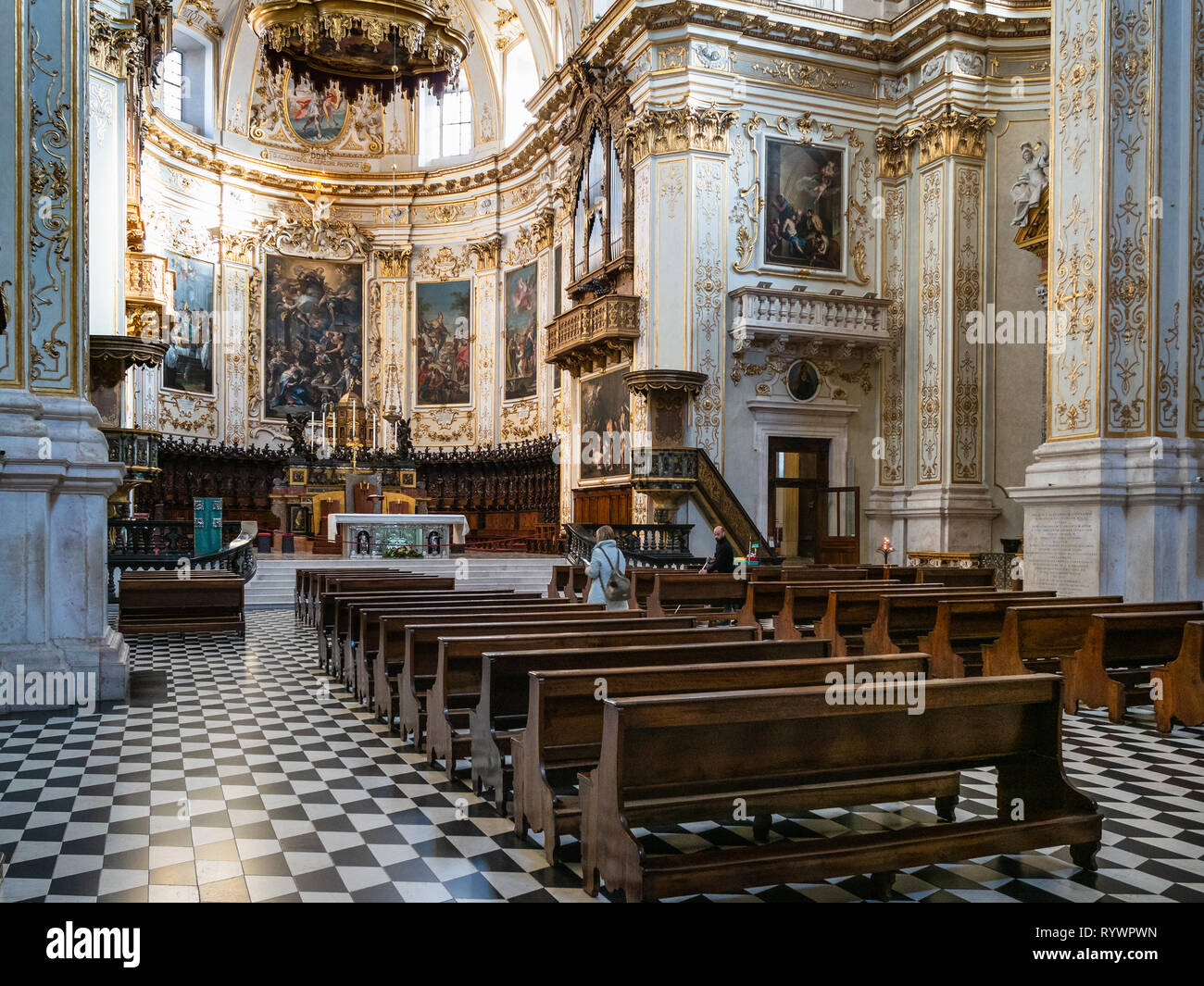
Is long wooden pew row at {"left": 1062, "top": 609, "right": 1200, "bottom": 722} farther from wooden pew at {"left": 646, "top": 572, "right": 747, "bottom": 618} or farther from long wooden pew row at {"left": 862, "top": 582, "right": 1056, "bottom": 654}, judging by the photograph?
Answer: wooden pew at {"left": 646, "top": 572, "right": 747, "bottom": 618}

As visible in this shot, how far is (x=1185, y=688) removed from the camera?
21.9ft

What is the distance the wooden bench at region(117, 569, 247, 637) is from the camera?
37.2 ft

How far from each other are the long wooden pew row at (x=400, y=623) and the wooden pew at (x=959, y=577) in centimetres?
566

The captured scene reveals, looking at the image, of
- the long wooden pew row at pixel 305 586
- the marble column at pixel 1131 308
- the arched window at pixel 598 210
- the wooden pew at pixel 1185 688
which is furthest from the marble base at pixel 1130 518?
the arched window at pixel 598 210

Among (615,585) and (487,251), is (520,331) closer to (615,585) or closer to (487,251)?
(487,251)

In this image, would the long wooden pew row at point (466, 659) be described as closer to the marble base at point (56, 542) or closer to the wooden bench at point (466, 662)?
the wooden bench at point (466, 662)

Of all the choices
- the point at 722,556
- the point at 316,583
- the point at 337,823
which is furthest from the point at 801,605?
the point at 316,583

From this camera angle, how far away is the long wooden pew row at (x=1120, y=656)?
7.05 meters

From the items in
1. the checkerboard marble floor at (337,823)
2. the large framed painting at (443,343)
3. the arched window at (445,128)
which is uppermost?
the arched window at (445,128)

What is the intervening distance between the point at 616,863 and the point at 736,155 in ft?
56.1

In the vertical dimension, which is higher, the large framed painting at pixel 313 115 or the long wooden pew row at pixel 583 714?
the large framed painting at pixel 313 115

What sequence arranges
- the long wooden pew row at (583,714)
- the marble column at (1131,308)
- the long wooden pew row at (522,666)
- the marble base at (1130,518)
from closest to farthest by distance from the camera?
1. the long wooden pew row at (583,714)
2. the long wooden pew row at (522,666)
3. the marble base at (1130,518)
4. the marble column at (1131,308)

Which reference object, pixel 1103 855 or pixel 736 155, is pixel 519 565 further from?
pixel 1103 855

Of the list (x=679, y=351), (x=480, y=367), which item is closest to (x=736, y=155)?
(x=679, y=351)
